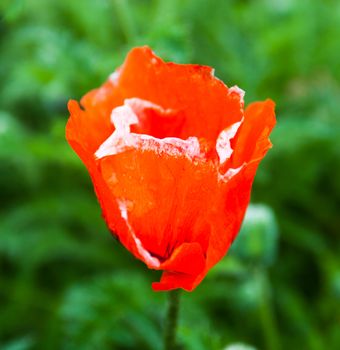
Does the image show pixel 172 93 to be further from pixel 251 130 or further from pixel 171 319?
pixel 171 319

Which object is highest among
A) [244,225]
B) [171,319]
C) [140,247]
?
[140,247]

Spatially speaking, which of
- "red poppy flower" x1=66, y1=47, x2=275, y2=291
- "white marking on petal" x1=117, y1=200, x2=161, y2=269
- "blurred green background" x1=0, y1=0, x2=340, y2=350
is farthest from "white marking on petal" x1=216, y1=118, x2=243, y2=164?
"blurred green background" x1=0, y1=0, x2=340, y2=350

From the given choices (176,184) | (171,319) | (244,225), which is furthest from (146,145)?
(244,225)

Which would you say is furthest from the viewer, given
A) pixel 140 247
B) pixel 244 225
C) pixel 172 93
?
pixel 244 225

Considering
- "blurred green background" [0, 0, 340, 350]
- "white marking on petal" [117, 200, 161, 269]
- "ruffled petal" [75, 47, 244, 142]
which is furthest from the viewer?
"blurred green background" [0, 0, 340, 350]

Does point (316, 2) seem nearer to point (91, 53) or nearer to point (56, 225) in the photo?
point (91, 53)

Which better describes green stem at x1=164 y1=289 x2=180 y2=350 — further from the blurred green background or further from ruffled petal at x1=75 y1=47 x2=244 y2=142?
the blurred green background

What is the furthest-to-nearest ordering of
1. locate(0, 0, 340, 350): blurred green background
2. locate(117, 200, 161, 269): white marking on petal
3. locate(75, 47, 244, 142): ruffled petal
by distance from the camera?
1. locate(0, 0, 340, 350): blurred green background
2. locate(75, 47, 244, 142): ruffled petal
3. locate(117, 200, 161, 269): white marking on petal
